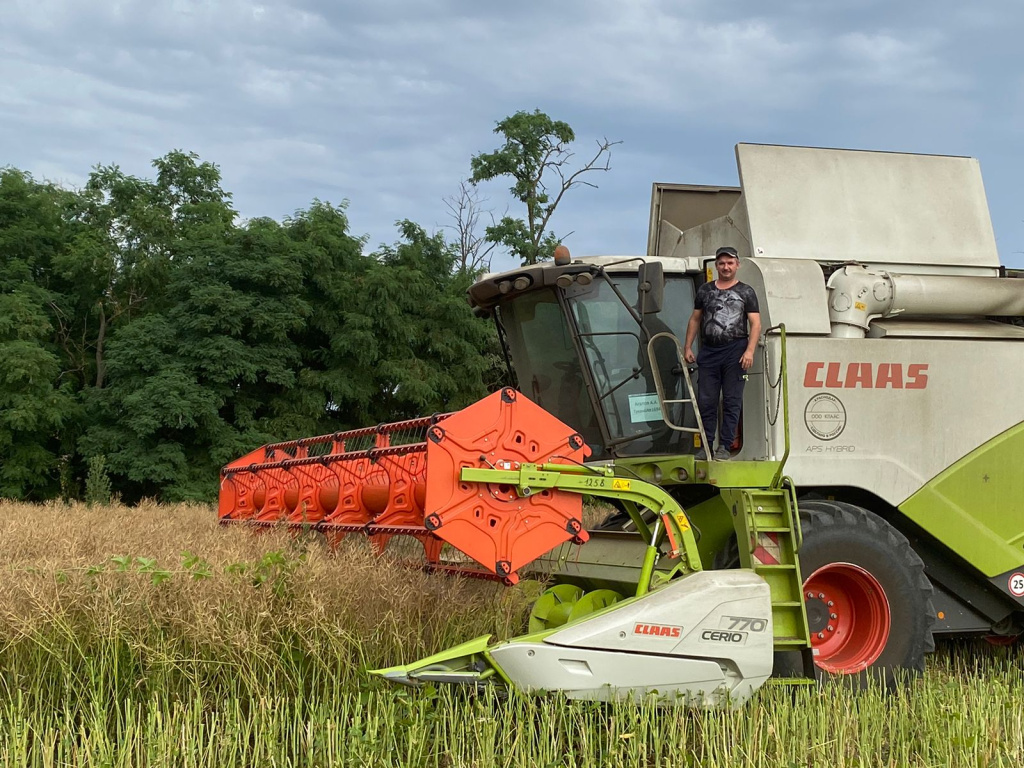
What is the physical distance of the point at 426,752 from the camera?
3588 mm

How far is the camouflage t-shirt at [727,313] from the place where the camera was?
5.15m

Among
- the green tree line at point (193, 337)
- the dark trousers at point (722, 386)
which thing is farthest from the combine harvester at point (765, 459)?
the green tree line at point (193, 337)

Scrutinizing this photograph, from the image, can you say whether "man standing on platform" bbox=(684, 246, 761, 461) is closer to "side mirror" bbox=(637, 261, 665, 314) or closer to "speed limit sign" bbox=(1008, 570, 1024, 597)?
"side mirror" bbox=(637, 261, 665, 314)

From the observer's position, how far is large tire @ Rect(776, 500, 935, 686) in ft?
16.0

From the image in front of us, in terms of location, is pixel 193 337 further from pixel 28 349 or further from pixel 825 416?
pixel 825 416

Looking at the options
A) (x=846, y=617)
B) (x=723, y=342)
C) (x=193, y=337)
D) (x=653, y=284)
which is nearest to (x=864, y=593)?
(x=846, y=617)

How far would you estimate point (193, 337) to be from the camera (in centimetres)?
2005

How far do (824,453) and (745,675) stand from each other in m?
1.49

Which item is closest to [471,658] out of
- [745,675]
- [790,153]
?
[745,675]

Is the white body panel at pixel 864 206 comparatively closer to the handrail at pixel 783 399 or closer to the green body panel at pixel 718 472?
the handrail at pixel 783 399

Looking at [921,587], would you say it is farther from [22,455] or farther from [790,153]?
[22,455]

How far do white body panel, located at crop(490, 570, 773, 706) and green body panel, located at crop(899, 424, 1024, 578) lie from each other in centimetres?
158

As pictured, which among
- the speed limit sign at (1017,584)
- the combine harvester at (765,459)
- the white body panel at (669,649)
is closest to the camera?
the white body panel at (669,649)

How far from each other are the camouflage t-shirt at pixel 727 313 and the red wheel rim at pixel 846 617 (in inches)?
48.4
